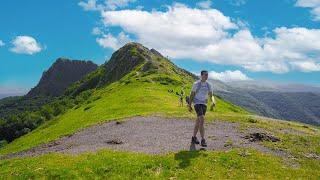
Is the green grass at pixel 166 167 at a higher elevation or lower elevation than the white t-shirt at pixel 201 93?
lower

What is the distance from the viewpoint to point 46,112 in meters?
176

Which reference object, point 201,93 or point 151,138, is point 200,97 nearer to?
point 201,93

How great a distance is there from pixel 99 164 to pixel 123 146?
6.59m

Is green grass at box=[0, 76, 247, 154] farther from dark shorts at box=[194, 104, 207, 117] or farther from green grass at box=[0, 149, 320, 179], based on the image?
green grass at box=[0, 149, 320, 179]

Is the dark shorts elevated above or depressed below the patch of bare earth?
above

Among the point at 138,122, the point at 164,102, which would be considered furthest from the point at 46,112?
the point at 138,122

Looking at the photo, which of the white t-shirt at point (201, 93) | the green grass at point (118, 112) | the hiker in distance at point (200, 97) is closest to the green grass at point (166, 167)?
the hiker in distance at point (200, 97)

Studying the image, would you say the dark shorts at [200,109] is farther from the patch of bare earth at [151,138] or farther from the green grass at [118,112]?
the green grass at [118,112]

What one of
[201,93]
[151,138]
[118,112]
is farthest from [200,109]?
[118,112]

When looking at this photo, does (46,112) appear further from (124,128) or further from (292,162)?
(292,162)

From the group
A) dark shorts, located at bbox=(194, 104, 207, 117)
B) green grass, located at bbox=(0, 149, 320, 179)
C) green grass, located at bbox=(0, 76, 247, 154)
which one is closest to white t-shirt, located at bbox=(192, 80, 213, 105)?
dark shorts, located at bbox=(194, 104, 207, 117)

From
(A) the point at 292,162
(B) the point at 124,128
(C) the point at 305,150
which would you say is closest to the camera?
(A) the point at 292,162

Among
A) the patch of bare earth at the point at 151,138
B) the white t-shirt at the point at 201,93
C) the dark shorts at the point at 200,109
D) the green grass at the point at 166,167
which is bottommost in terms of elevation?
the green grass at the point at 166,167

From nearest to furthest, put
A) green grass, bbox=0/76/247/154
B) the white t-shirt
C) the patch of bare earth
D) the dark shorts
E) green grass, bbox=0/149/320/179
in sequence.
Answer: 1. green grass, bbox=0/149/320/179
2. the dark shorts
3. the white t-shirt
4. the patch of bare earth
5. green grass, bbox=0/76/247/154
